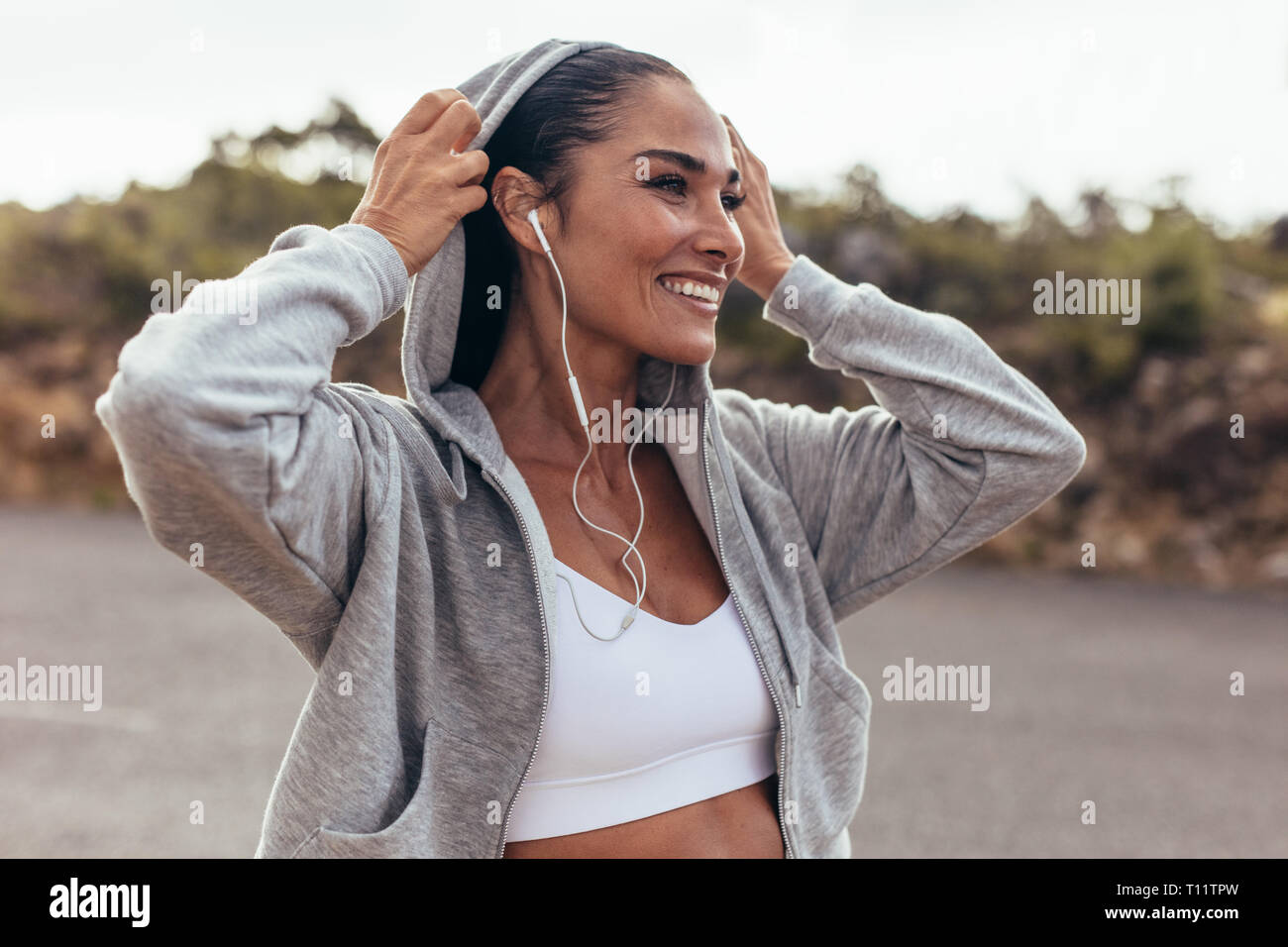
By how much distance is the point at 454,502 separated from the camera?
1746 millimetres

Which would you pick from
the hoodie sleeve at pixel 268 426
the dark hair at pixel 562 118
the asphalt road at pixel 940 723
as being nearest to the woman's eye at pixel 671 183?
the dark hair at pixel 562 118

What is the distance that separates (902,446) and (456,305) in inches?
34.4

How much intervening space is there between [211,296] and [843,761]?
133 centimetres

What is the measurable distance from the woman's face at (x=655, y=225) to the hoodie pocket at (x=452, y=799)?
2.47ft

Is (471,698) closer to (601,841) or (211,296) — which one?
(601,841)

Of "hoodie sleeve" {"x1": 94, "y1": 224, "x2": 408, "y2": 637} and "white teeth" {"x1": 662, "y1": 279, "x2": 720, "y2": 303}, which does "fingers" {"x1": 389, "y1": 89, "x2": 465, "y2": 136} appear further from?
"white teeth" {"x1": 662, "y1": 279, "x2": 720, "y2": 303}

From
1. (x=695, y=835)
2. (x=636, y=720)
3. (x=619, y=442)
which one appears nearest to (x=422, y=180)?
(x=619, y=442)

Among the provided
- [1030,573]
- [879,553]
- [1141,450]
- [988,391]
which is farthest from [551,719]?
[1141,450]

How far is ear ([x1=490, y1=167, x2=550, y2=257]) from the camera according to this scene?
2.02 m

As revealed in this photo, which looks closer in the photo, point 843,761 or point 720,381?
point 843,761

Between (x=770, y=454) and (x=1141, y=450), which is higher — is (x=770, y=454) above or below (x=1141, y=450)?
below

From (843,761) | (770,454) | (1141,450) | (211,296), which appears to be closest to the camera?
A: (211,296)

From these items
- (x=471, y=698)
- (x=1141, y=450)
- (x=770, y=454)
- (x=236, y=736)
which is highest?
(x=1141, y=450)

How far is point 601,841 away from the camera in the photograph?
5.61 ft
